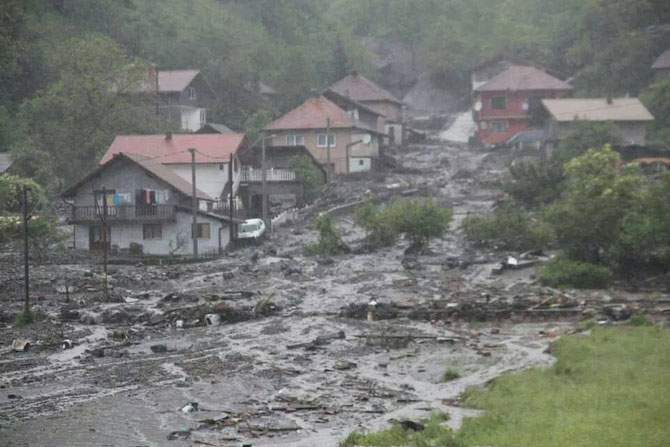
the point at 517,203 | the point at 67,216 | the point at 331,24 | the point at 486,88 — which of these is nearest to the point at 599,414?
the point at 517,203

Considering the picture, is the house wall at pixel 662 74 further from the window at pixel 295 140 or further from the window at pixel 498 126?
the window at pixel 295 140

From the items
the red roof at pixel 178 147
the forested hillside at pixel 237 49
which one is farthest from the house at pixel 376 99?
the red roof at pixel 178 147

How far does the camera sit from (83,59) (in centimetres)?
6103

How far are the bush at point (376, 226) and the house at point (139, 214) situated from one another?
6451 millimetres

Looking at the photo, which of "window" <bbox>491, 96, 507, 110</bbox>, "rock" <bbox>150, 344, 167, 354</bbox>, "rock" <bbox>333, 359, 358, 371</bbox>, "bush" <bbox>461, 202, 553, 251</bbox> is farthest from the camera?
"window" <bbox>491, 96, 507, 110</bbox>

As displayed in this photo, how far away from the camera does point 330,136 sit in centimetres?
6681

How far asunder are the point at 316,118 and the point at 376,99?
12.7 meters

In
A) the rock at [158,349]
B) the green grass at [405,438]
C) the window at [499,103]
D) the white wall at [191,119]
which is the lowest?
the green grass at [405,438]

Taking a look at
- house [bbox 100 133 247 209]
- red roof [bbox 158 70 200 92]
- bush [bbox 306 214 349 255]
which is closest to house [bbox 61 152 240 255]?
bush [bbox 306 214 349 255]

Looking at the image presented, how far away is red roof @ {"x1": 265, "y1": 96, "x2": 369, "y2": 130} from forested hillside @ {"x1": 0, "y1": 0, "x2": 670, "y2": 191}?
5.39 meters

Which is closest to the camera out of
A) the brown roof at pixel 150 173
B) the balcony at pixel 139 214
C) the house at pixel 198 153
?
the balcony at pixel 139 214

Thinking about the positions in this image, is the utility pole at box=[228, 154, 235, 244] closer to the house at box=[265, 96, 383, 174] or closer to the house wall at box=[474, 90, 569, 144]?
the house at box=[265, 96, 383, 174]

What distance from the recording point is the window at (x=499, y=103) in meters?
76.8

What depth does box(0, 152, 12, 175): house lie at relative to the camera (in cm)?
5599
